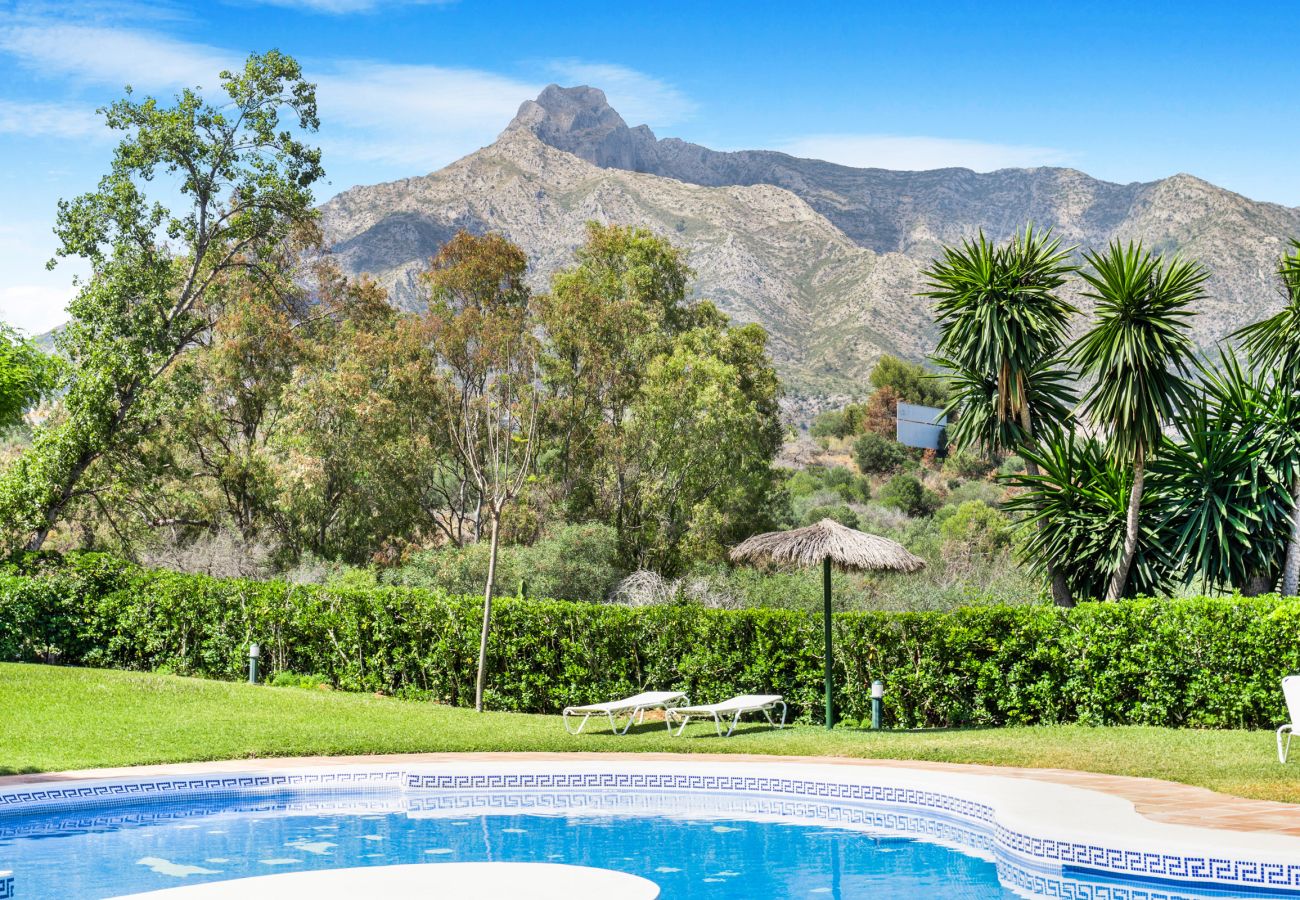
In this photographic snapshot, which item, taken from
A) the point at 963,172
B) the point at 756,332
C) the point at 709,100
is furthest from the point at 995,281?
the point at 963,172

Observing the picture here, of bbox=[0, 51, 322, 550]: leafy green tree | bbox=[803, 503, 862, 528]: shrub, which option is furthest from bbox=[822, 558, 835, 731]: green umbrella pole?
bbox=[803, 503, 862, 528]: shrub

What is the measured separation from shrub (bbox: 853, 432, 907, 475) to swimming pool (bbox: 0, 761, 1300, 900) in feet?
144

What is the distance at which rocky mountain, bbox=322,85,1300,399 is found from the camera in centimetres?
6406

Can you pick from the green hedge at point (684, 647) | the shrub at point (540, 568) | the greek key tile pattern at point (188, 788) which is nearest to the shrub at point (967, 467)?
the shrub at point (540, 568)

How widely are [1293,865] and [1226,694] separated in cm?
625

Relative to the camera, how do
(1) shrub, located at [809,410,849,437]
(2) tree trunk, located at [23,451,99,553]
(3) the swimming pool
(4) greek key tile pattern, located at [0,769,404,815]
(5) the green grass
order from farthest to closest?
(1) shrub, located at [809,410,849,437] → (2) tree trunk, located at [23,451,99,553] → (5) the green grass → (4) greek key tile pattern, located at [0,769,404,815] → (3) the swimming pool

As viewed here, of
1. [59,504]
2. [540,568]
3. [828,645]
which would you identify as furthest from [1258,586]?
[59,504]

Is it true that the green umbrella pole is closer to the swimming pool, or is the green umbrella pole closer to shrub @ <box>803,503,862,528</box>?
the swimming pool

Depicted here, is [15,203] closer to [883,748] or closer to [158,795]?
[158,795]

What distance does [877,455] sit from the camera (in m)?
53.2

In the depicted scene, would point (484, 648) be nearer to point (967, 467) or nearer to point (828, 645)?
point (828, 645)

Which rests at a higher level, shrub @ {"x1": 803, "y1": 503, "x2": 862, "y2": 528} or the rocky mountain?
the rocky mountain

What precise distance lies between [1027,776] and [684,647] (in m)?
5.19

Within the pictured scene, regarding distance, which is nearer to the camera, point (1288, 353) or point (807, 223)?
point (1288, 353)
